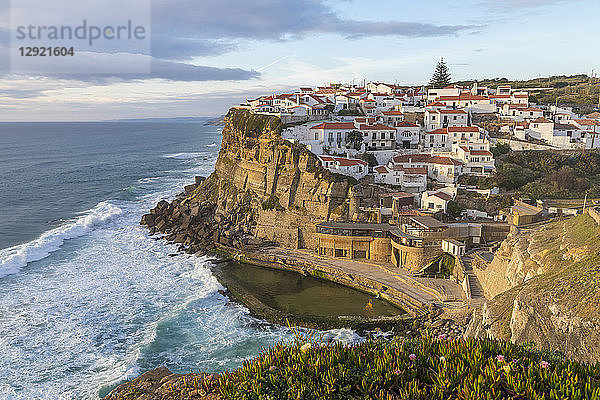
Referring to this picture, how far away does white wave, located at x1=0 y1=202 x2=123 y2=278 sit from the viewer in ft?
101

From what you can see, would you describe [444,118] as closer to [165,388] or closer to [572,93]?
[572,93]

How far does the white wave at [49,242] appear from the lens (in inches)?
A: 1210

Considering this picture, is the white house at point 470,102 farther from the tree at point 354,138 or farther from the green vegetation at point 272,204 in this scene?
the green vegetation at point 272,204

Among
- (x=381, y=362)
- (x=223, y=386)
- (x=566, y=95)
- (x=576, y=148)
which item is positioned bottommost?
(x=223, y=386)

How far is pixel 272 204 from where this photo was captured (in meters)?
36.9

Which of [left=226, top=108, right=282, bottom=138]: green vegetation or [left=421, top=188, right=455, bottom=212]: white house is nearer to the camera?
[left=421, top=188, right=455, bottom=212]: white house

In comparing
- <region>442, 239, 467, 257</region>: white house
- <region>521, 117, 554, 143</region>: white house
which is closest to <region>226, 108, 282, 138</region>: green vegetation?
<region>442, 239, 467, 257</region>: white house

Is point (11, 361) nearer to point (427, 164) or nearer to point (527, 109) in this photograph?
point (427, 164)

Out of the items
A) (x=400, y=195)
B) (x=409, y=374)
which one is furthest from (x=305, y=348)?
(x=400, y=195)

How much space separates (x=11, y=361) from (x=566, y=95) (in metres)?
71.6

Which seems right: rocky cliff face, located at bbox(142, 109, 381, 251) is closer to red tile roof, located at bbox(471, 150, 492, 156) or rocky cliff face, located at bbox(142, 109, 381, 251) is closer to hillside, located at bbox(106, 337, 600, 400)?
red tile roof, located at bbox(471, 150, 492, 156)

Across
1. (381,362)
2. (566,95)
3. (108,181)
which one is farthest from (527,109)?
(108,181)

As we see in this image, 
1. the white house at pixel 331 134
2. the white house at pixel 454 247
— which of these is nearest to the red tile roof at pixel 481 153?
the white house at pixel 331 134

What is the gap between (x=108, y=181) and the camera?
203ft
